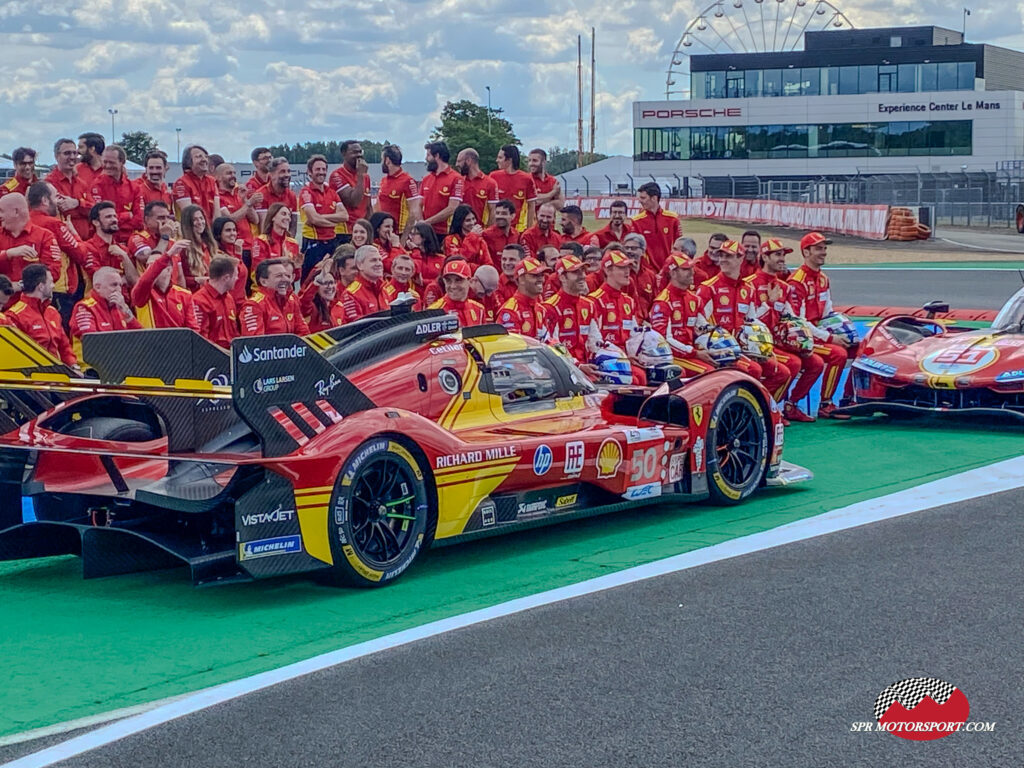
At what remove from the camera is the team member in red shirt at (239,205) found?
12992mm

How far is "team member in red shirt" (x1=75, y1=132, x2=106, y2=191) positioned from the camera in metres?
12.7

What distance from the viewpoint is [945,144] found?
72562mm

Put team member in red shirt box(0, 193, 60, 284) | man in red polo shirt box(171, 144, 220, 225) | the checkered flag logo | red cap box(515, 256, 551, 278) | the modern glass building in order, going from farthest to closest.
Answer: the modern glass building, man in red polo shirt box(171, 144, 220, 225), red cap box(515, 256, 551, 278), team member in red shirt box(0, 193, 60, 284), the checkered flag logo

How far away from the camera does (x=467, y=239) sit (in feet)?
43.1

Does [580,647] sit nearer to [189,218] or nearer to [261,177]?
[189,218]

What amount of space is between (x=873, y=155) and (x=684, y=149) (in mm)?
10005

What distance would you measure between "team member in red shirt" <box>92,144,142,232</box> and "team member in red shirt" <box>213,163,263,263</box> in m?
0.79

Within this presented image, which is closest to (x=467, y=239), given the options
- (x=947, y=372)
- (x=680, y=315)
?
(x=680, y=315)

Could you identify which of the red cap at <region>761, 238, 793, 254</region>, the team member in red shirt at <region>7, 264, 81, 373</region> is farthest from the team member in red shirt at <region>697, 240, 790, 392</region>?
the team member in red shirt at <region>7, 264, 81, 373</region>

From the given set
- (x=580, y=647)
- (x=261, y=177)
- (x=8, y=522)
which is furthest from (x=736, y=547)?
(x=261, y=177)

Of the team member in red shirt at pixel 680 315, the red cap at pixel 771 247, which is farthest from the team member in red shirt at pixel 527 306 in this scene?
the red cap at pixel 771 247

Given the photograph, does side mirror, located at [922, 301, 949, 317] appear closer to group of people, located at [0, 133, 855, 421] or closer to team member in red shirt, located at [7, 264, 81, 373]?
group of people, located at [0, 133, 855, 421]

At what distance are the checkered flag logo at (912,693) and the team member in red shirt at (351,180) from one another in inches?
367

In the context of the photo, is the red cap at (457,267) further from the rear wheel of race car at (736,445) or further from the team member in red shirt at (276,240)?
the rear wheel of race car at (736,445)
